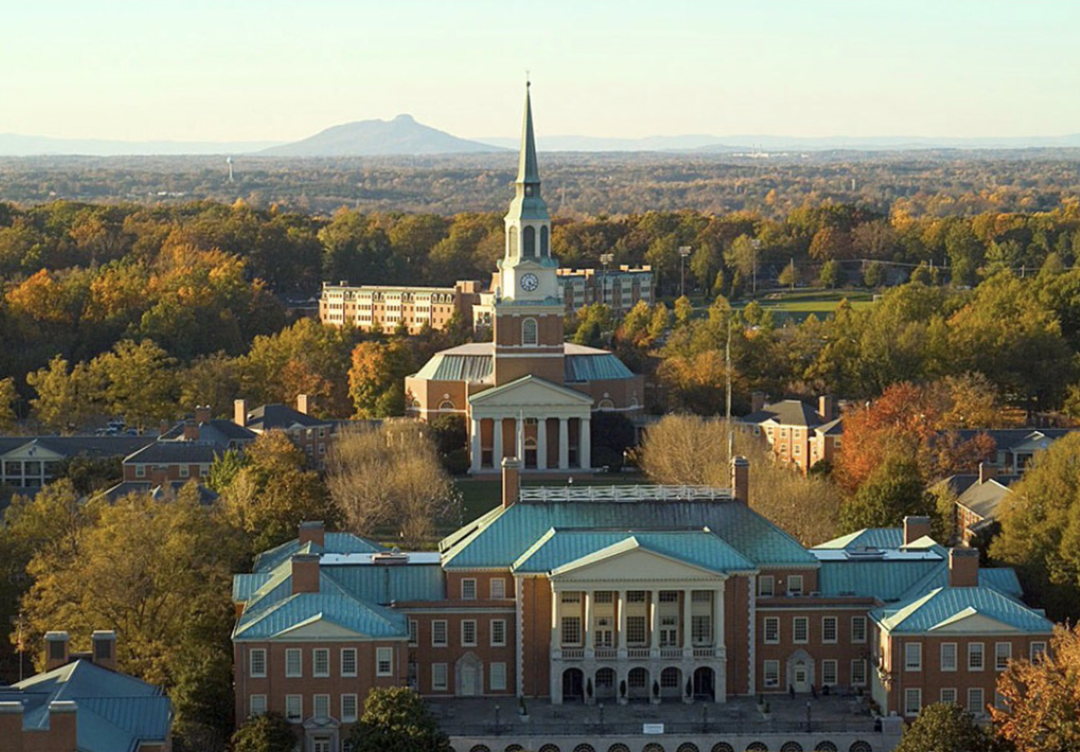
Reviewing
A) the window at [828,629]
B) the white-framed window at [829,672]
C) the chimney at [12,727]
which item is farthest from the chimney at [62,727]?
the window at [828,629]

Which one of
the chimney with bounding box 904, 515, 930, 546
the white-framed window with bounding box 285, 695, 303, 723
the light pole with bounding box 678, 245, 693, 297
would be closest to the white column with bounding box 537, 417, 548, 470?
the chimney with bounding box 904, 515, 930, 546

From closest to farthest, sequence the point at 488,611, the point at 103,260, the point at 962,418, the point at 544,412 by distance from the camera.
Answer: the point at 488,611
the point at 962,418
the point at 544,412
the point at 103,260

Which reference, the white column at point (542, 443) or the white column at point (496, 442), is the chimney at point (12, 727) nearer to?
the white column at point (496, 442)

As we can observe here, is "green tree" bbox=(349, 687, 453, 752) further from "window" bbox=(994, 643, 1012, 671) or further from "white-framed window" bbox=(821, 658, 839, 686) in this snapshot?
"window" bbox=(994, 643, 1012, 671)

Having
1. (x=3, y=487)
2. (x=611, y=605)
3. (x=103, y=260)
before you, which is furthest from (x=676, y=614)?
(x=103, y=260)

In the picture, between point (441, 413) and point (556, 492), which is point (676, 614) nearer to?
point (556, 492)

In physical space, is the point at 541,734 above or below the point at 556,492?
below
